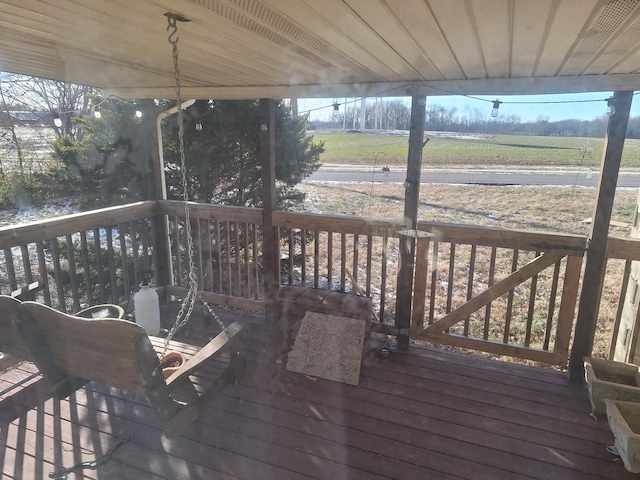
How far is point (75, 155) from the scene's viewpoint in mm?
6180

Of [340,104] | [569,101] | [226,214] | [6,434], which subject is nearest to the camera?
[6,434]

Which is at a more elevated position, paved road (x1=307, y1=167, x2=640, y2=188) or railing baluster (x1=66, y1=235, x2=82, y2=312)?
paved road (x1=307, y1=167, x2=640, y2=188)

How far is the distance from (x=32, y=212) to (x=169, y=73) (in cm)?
756

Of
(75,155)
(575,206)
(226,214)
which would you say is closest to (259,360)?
(226,214)

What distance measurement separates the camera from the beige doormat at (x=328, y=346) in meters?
2.80

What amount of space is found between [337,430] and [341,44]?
1.95 metres

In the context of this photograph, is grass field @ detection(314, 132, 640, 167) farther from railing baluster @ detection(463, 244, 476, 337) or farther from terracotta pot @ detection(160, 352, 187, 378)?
terracotta pot @ detection(160, 352, 187, 378)

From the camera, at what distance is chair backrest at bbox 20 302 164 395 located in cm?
146

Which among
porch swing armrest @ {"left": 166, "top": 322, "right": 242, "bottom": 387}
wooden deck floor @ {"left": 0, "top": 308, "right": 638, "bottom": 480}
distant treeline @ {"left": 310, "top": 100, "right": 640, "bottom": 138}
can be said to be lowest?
wooden deck floor @ {"left": 0, "top": 308, "right": 638, "bottom": 480}

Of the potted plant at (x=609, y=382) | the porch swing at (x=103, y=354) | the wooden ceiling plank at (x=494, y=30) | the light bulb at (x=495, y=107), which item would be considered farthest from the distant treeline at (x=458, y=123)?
the porch swing at (x=103, y=354)

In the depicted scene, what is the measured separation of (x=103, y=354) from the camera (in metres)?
1.55

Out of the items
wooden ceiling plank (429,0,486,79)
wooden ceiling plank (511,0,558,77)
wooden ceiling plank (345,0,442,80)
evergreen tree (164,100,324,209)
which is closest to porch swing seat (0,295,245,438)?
wooden ceiling plank (345,0,442,80)

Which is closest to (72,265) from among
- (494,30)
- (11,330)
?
(11,330)

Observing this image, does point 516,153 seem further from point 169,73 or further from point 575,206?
point 169,73
